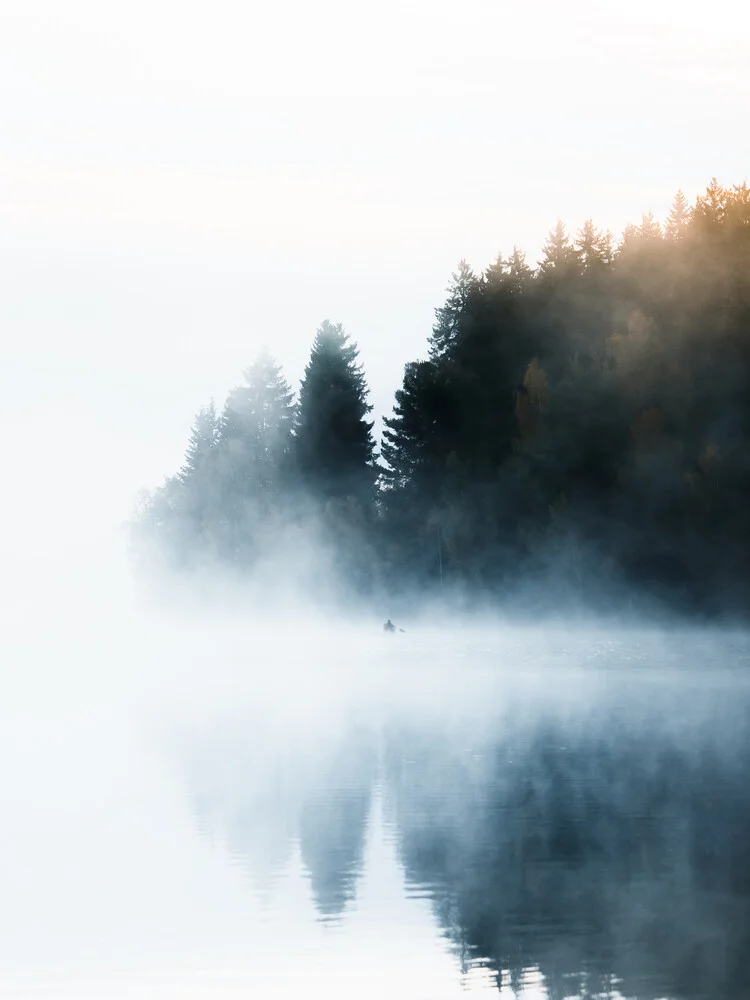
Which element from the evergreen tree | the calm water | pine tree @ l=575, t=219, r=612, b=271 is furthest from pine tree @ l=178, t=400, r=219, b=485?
the calm water

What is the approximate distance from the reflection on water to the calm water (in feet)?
0.15

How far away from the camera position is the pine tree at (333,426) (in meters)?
117

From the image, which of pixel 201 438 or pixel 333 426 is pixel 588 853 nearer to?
pixel 333 426

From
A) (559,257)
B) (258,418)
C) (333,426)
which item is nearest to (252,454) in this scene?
(258,418)

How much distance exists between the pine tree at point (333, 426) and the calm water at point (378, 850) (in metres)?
78.3

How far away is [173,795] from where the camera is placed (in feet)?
71.8

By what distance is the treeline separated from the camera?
62781 millimetres

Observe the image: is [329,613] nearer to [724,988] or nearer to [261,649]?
[261,649]

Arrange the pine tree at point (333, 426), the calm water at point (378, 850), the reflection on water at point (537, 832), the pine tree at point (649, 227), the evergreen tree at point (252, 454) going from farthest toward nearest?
the evergreen tree at point (252, 454) → the pine tree at point (333, 426) → the pine tree at point (649, 227) → the reflection on water at point (537, 832) → the calm water at point (378, 850)

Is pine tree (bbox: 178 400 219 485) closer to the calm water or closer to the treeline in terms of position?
the treeline

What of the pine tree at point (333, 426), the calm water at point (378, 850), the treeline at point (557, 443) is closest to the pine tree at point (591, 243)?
the treeline at point (557, 443)

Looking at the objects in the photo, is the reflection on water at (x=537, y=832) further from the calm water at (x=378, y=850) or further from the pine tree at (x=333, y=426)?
the pine tree at (x=333, y=426)

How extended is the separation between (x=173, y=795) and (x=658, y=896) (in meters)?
8.60

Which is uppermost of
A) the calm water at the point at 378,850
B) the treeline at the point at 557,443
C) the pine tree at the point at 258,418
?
the pine tree at the point at 258,418
